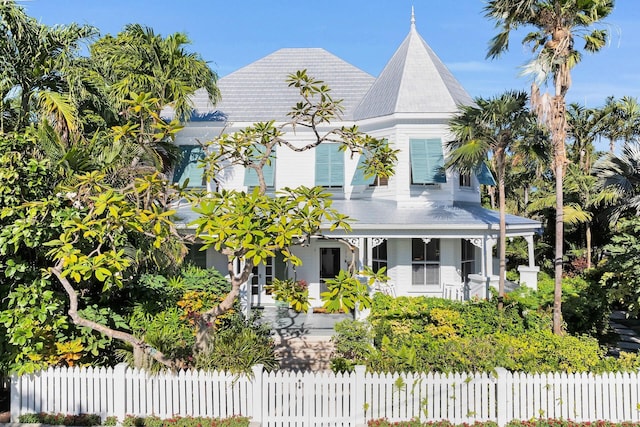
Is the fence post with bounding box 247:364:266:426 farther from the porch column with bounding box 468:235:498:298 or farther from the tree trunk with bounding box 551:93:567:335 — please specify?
the porch column with bounding box 468:235:498:298

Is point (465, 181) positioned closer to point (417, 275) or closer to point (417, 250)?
point (417, 250)

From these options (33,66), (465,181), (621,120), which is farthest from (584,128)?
(33,66)

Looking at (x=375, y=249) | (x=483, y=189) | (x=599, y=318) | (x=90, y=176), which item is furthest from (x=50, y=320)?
(x=483, y=189)

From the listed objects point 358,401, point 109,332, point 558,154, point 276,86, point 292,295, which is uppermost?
point 276,86

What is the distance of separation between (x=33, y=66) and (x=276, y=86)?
10.7 metres

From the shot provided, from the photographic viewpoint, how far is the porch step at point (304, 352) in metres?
11.7

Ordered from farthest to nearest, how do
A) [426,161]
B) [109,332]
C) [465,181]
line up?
[465,181], [426,161], [109,332]

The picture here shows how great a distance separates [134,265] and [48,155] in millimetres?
2877

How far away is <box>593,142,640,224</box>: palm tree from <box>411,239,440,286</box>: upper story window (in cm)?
564

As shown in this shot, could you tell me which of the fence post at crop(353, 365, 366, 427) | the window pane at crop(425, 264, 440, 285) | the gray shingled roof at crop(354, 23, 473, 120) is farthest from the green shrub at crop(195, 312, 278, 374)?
the gray shingled roof at crop(354, 23, 473, 120)

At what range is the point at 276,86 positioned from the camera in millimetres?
20609

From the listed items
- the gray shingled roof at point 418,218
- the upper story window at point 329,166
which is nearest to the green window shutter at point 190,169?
the gray shingled roof at point 418,218

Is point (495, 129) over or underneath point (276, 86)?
underneath

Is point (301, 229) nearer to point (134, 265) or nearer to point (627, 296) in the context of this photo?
point (134, 265)
